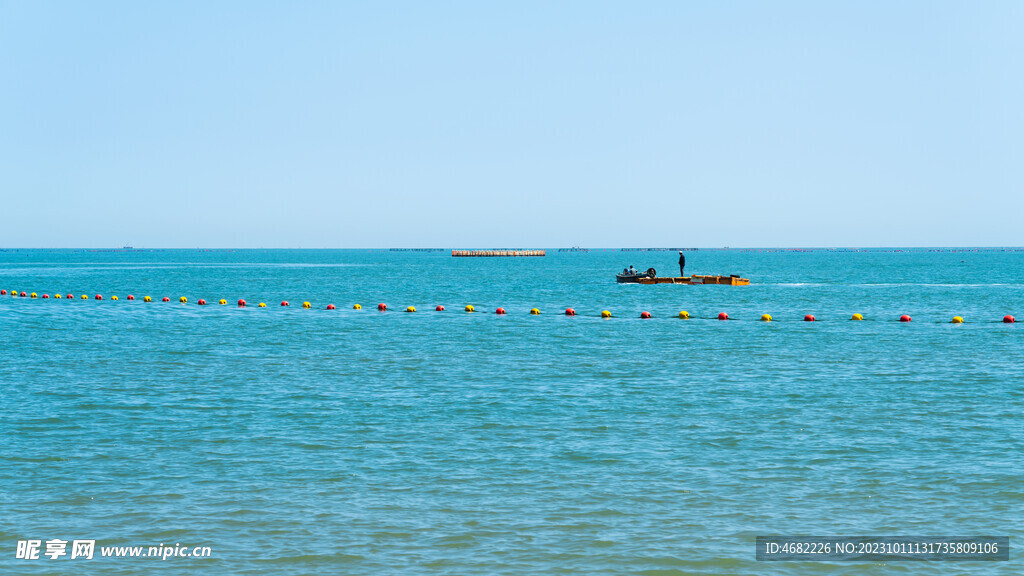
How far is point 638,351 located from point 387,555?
26548mm

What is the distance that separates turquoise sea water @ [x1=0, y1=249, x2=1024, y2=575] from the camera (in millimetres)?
13453

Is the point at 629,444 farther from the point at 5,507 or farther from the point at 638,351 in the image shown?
the point at 638,351

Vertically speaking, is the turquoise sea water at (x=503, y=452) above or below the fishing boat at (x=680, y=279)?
below

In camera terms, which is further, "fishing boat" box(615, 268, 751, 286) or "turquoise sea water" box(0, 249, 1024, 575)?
"fishing boat" box(615, 268, 751, 286)

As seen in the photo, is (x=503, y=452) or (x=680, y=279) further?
(x=680, y=279)

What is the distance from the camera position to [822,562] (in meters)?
12.9

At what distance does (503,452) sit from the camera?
1895 cm

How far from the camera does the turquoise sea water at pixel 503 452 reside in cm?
1345

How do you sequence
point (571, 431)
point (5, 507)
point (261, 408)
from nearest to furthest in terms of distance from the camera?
1. point (5, 507)
2. point (571, 431)
3. point (261, 408)

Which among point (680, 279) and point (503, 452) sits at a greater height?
point (680, 279)

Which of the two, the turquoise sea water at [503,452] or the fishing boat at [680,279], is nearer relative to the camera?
the turquoise sea water at [503,452]

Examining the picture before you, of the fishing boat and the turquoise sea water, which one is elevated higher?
the fishing boat

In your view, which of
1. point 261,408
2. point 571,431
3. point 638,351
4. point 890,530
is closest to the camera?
point 890,530

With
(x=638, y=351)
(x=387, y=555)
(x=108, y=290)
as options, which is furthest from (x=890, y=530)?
(x=108, y=290)
